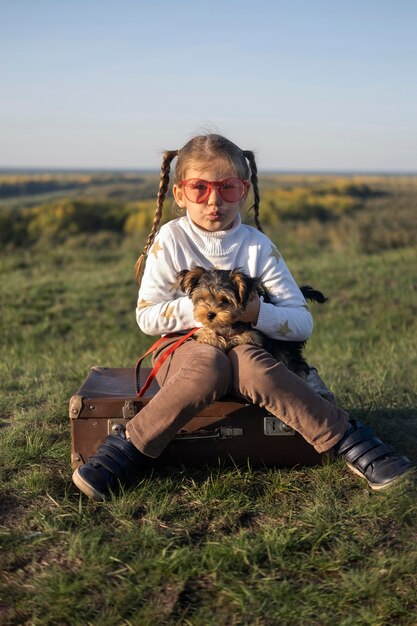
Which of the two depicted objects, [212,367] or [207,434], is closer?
[212,367]

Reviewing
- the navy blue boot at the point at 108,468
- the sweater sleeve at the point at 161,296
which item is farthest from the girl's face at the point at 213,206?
the navy blue boot at the point at 108,468

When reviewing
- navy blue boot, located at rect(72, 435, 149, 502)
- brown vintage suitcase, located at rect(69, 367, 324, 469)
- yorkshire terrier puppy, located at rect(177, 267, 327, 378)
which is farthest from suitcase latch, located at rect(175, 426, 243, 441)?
yorkshire terrier puppy, located at rect(177, 267, 327, 378)

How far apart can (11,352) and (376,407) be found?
4.32 metres

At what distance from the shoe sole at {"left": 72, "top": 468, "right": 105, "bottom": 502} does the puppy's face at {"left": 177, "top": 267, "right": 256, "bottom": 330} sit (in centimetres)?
99

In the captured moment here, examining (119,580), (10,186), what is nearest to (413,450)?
(119,580)

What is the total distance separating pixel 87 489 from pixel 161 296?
3.88 ft

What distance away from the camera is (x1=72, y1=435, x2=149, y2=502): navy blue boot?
11.5ft

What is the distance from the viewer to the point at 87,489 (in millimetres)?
3498

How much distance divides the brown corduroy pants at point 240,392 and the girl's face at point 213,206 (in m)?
0.87

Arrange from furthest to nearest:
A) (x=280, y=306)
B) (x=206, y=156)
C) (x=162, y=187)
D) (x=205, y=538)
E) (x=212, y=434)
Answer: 1. (x=162, y=187)
2. (x=206, y=156)
3. (x=280, y=306)
4. (x=212, y=434)
5. (x=205, y=538)

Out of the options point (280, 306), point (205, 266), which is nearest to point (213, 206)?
point (205, 266)

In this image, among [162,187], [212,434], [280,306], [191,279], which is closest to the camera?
[191,279]

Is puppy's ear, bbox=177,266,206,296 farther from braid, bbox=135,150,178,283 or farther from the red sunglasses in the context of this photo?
braid, bbox=135,150,178,283

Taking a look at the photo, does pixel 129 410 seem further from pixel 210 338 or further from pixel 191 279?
pixel 191 279
